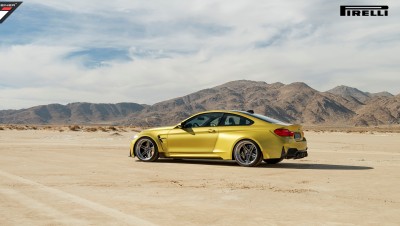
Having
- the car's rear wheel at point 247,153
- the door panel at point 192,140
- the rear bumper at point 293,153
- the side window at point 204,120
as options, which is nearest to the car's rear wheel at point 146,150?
the door panel at point 192,140

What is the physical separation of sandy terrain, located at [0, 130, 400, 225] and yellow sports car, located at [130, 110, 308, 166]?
450mm

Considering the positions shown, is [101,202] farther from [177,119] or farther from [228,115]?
[177,119]

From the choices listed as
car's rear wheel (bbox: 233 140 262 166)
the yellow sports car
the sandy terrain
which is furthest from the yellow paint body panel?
the sandy terrain

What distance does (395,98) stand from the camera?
175125mm

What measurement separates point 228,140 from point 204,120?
1.14 meters

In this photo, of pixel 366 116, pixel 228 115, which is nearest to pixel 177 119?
pixel 366 116

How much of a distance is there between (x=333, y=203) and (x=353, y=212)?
0.73m

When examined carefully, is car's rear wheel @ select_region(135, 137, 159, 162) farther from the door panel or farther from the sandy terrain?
the sandy terrain

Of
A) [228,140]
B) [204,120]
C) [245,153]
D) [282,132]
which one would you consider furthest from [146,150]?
[282,132]

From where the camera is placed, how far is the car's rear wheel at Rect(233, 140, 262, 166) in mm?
12943

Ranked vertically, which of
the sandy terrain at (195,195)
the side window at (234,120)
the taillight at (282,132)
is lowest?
the sandy terrain at (195,195)

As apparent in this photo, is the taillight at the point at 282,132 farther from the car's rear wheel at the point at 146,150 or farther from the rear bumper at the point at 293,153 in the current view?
the car's rear wheel at the point at 146,150

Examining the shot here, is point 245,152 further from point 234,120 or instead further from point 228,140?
point 234,120

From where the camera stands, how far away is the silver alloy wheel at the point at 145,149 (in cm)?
1455
